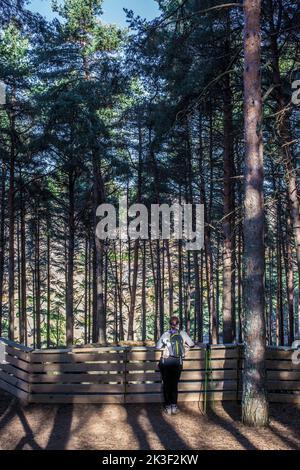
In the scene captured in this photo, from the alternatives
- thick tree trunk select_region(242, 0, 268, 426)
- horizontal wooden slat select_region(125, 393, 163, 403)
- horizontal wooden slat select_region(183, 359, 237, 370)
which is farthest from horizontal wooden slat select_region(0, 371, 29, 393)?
thick tree trunk select_region(242, 0, 268, 426)

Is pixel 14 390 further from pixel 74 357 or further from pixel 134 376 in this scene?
pixel 134 376

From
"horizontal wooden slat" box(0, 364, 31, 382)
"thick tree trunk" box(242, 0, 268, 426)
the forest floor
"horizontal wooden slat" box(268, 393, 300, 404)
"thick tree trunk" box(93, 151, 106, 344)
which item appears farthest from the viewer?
"thick tree trunk" box(93, 151, 106, 344)

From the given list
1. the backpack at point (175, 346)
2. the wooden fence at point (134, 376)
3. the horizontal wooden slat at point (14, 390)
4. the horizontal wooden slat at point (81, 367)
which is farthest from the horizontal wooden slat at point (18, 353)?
the backpack at point (175, 346)

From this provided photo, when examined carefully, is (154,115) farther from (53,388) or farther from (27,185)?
(53,388)

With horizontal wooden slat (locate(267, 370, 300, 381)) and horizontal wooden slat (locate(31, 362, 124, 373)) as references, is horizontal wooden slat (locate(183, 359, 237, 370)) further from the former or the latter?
horizontal wooden slat (locate(31, 362, 124, 373))

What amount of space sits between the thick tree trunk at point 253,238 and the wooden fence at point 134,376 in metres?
1.42

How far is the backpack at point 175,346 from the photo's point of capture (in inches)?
321

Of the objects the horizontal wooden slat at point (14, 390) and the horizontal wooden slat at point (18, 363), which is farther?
the horizontal wooden slat at point (18, 363)

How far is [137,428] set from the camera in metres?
7.36

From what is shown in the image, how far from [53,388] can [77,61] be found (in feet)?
41.1

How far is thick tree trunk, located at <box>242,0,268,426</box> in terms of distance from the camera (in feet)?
24.1

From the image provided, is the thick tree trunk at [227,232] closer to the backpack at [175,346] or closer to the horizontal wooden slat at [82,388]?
the backpack at [175,346]

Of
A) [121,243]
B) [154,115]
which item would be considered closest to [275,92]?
[154,115]

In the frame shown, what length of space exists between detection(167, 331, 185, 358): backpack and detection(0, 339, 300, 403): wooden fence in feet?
2.82
